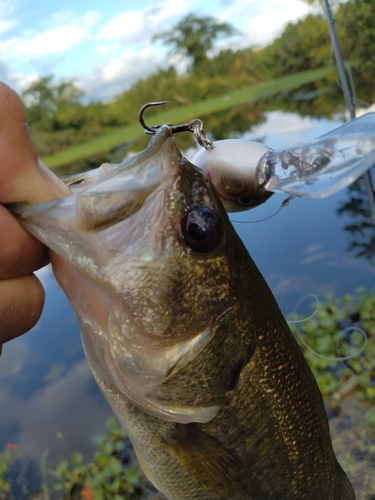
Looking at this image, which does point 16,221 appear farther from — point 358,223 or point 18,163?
point 358,223

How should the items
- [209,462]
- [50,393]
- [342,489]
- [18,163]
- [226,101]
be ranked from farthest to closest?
[226,101]
[50,393]
[342,489]
[209,462]
[18,163]

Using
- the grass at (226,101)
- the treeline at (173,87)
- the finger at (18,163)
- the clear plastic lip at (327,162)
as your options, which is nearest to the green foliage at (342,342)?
the clear plastic lip at (327,162)

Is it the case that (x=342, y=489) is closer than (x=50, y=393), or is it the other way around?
(x=342, y=489)

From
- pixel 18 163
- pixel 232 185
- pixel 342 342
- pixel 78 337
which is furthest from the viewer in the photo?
pixel 78 337

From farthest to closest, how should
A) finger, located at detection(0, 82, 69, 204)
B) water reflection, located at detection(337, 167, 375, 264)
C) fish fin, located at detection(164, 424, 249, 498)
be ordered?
water reflection, located at detection(337, 167, 375, 264) < fish fin, located at detection(164, 424, 249, 498) < finger, located at detection(0, 82, 69, 204)

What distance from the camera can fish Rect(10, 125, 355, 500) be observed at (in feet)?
3.73

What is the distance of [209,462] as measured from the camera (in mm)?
1510

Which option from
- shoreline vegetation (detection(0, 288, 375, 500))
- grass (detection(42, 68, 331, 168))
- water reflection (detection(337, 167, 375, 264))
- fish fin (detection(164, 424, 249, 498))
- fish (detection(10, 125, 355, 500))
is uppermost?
fish (detection(10, 125, 355, 500))

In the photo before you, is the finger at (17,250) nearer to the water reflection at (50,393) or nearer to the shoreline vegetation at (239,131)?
the shoreline vegetation at (239,131)

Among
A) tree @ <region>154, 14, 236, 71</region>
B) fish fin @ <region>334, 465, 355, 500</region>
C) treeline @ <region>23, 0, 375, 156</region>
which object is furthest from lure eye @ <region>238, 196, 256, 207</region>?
→ tree @ <region>154, 14, 236, 71</region>

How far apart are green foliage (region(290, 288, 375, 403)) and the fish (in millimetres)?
2225

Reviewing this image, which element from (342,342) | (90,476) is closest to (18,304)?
(90,476)

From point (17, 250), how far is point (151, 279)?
1.22 ft

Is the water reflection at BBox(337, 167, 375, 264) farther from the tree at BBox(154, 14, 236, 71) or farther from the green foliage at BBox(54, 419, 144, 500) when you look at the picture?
the tree at BBox(154, 14, 236, 71)
